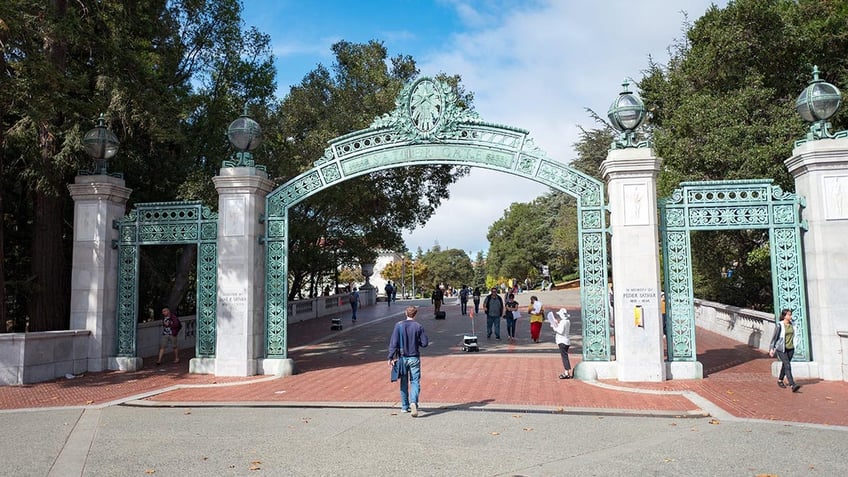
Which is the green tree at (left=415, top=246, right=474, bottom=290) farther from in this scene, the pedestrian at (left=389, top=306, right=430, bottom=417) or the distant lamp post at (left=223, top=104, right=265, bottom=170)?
the pedestrian at (left=389, top=306, right=430, bottom=417)

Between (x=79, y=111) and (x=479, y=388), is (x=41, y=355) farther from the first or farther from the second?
(x=479, y=388)

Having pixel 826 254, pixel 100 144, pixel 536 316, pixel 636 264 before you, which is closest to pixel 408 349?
pixel 636 264

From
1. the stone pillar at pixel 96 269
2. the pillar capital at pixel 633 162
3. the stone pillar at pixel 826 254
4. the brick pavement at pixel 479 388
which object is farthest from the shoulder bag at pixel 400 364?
the stone pillar at pixel 96 269

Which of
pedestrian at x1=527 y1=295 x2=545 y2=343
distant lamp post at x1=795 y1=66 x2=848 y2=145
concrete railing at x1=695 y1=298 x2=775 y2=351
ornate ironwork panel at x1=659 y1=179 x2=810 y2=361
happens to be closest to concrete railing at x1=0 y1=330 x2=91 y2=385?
pedestrian at x1=527 y1=295 x2=545 y2=343

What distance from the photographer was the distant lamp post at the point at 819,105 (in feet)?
35.9

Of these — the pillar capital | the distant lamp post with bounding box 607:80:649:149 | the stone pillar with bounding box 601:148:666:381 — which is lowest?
the stone pillar with bounding box 601:148:666:381

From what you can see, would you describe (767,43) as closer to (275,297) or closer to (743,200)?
(743,200)

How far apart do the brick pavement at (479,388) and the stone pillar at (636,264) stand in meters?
0.54

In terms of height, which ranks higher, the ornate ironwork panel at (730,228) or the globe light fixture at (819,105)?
the globe light fixture at (819,105)

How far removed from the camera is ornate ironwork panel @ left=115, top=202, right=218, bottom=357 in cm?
1260

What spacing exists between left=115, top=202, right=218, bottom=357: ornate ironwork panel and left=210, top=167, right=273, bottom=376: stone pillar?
1.36ft

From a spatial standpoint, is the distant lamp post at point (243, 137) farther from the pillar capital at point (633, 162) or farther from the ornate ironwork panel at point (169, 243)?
the pillar capital at point (633, 162)

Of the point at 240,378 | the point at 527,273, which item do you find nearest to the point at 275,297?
the point at 240,378

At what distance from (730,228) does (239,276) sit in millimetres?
9846
